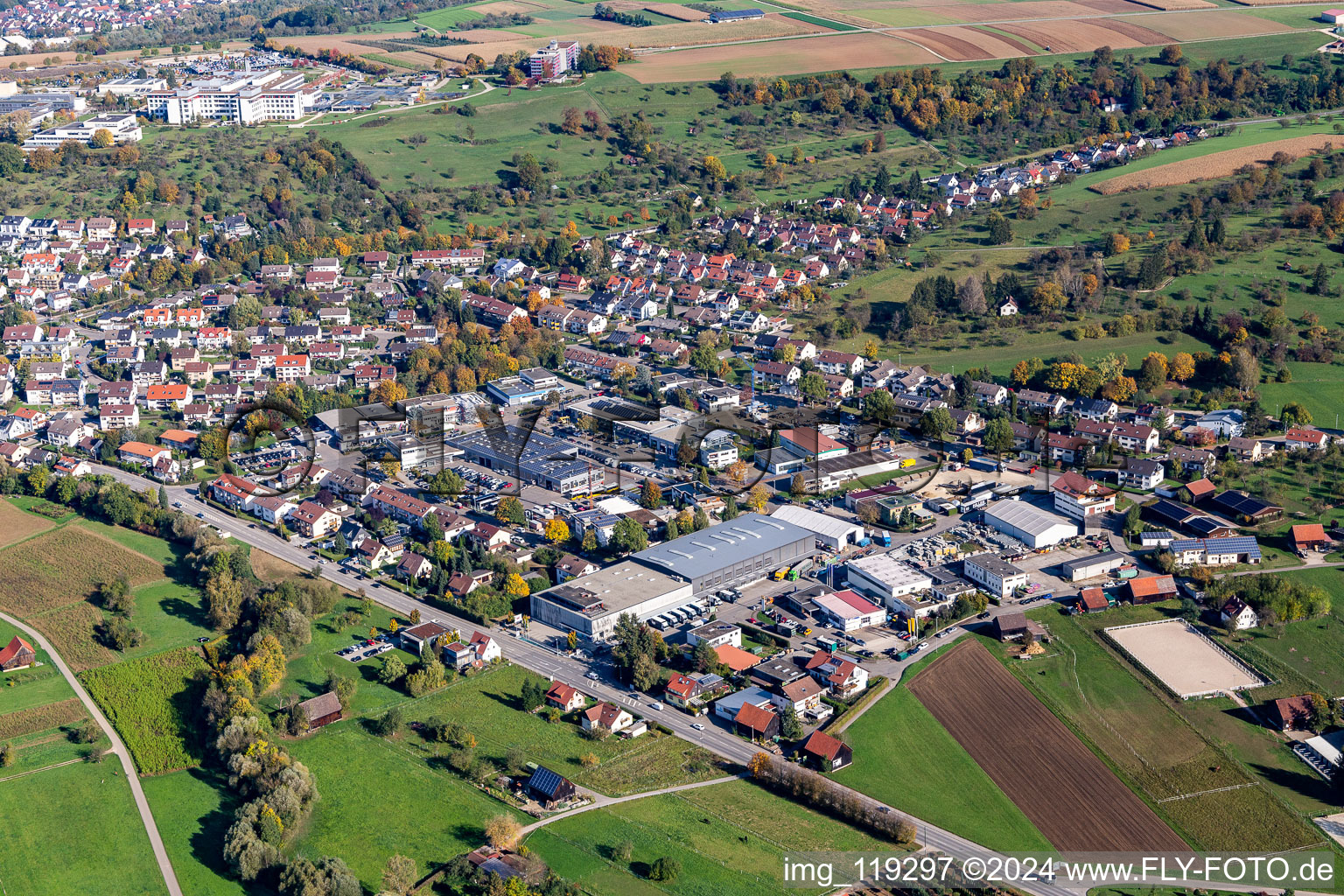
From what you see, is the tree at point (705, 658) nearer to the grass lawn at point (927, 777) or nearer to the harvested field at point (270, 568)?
the grass lawn at point (927, 777)

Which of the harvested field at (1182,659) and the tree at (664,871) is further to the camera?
the harvested field at (1182,659)

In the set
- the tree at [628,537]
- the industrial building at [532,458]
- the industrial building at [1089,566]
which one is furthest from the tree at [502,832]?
the industrial building at [1089,566]

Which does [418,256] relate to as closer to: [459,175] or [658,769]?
[459,175]

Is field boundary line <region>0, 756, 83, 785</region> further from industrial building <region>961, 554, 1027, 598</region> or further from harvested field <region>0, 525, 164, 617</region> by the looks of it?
industrial building <region>961, 554, 1027, 598</region>

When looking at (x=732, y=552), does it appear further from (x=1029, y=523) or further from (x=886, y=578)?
(x=1029, y=523)

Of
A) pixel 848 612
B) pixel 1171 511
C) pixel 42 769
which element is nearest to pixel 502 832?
pixel 42 769

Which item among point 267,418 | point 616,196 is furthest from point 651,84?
point 267,418
